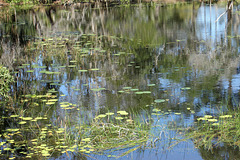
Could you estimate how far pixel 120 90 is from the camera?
8.22 metres

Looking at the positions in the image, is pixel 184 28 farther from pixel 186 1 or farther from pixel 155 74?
pixel 186 1

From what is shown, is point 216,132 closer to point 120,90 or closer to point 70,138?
point 70,138

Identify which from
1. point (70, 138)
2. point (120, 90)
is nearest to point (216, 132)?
point (70, 138)

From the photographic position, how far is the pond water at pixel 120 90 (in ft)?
17.5

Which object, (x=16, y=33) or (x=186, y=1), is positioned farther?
(x=186, y=1)

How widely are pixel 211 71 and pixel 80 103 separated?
3874mm

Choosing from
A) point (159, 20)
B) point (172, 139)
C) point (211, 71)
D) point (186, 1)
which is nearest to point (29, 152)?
point (172, 139)

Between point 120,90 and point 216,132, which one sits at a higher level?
point 120,90

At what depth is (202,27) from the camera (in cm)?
1834

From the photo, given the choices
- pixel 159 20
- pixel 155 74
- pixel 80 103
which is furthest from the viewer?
pixel 159 20

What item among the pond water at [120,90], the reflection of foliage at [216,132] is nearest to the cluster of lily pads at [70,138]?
the pond water at [120,90]

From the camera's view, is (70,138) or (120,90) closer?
(70,138)

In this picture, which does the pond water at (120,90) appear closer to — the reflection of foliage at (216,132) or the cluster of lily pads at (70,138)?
the cluster of lily pads at (70,138)

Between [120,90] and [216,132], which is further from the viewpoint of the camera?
[120,90]
